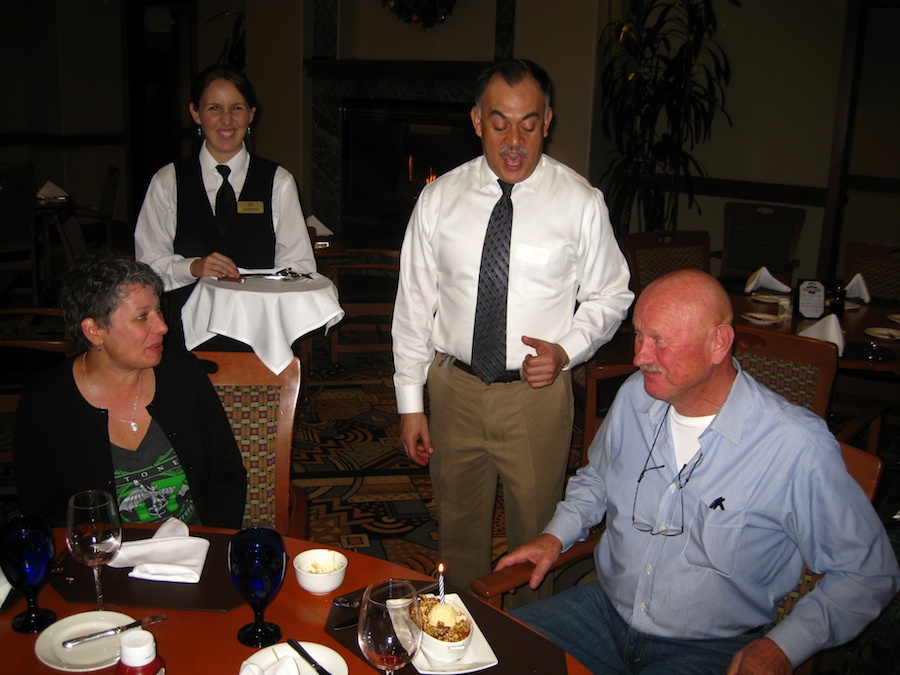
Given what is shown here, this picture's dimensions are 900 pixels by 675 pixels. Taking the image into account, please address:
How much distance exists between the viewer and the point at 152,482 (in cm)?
205

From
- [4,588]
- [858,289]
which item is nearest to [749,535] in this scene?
[4,588]

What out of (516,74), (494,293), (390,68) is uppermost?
(390,68)

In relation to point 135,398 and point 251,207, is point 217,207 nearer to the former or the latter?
point 251,207

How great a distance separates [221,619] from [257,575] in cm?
15

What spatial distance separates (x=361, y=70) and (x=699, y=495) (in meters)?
5.68

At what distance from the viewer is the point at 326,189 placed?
286 inches

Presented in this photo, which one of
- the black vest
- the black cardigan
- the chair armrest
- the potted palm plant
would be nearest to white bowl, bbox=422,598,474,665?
the chair armrest

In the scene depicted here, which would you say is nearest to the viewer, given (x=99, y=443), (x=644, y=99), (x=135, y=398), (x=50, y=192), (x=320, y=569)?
(x=320, y=569)

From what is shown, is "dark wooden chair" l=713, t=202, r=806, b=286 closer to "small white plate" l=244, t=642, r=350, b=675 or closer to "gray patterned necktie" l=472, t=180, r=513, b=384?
"gray patterned necktie" l=472, t=180, r=513, b=384

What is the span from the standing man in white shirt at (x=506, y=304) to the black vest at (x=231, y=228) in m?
1.13

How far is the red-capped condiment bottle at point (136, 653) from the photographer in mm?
1110

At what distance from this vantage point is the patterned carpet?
3.36m

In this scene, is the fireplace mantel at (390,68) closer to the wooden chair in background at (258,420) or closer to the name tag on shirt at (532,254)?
the name tag on shirt at (532,254)

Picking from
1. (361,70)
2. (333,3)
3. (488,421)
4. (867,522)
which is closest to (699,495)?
(867,522)
